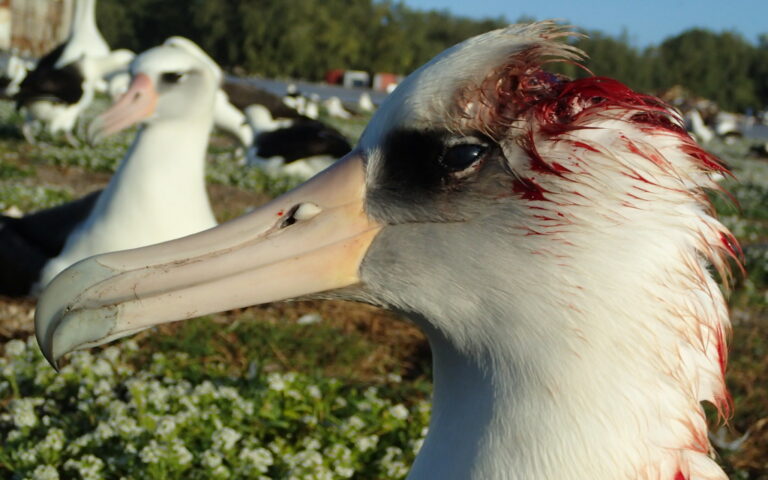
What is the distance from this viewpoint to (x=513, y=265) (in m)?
1.42

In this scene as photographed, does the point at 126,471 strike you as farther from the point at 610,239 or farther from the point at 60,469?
the point at 610,239

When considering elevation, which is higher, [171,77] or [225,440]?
[171,77]

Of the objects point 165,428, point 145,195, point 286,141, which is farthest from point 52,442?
point 286,141

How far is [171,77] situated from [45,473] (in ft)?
9.97

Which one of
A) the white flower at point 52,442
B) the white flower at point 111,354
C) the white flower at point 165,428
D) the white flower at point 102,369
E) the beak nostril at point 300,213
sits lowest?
the white flower at point 111,354

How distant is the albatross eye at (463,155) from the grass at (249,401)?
0.70 metres

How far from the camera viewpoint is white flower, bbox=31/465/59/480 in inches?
97.0

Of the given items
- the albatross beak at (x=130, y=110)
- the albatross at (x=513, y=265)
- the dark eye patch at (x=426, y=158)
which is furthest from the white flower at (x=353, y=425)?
the albatross beak at (x=130, y=110)

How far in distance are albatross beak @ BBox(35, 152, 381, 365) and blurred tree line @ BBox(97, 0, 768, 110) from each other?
137 feet

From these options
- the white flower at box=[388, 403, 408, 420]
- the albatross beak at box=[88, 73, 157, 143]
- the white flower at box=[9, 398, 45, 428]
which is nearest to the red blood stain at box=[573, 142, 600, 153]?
the white flower at box=[388, 403, 408, 420]

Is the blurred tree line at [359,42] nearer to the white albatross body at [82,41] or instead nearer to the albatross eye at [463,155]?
the white albatross body at [82,41]

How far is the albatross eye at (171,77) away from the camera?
4.96 metres

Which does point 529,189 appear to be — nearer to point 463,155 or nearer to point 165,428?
point 463,155

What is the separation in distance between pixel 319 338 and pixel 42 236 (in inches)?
66.0
